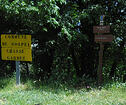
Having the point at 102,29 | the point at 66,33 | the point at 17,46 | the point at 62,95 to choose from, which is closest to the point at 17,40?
the point at 17,46

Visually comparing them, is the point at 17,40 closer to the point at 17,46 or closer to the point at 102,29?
the point at 17,46

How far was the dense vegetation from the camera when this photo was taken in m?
4.89

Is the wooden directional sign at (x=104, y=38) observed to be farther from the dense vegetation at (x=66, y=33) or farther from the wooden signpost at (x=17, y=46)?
the wooden signpost at (x=17, y=46)

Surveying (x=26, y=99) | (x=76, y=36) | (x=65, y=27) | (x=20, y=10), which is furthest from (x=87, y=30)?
(x=26, y=99)

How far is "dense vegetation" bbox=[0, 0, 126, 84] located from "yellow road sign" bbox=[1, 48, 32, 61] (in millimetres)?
845

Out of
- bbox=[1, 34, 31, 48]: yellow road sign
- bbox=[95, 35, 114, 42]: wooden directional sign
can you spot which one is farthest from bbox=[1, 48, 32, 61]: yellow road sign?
bbox=[95, 35, 114, 42]: wooden directional sign

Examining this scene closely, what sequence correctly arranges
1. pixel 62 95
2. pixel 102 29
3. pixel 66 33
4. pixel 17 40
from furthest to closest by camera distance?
pixel 17 40 < pixel 66 33 < pixel 102 29 < pixel 62 95

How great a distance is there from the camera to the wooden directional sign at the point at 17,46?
215 inches

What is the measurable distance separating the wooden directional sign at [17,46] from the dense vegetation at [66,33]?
531 mm

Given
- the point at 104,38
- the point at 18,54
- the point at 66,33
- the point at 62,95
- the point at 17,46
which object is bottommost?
the point at 62,95

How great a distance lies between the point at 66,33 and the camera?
17.1 ft

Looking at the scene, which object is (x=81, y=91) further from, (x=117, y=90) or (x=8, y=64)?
(x=8, y=64)

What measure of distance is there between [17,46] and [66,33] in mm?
1734

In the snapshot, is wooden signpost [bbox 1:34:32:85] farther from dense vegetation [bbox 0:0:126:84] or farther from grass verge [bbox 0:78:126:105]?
grass verge [bbox 0:78:126:105]
